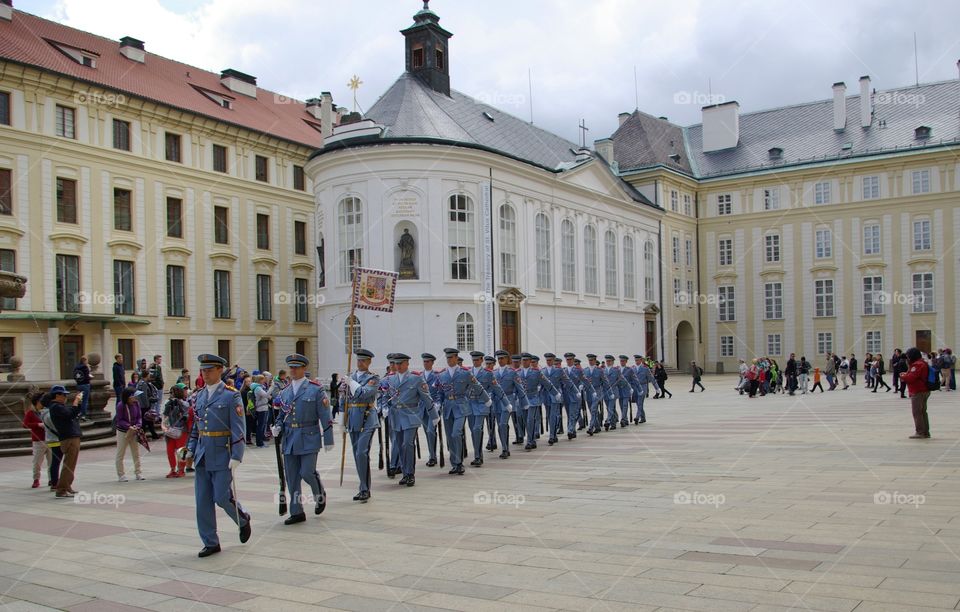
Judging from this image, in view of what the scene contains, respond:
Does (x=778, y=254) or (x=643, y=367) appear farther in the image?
(x=778, y=254)

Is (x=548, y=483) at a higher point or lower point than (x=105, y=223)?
lower

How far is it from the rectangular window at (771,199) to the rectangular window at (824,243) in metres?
3.28

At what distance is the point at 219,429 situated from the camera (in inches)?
342

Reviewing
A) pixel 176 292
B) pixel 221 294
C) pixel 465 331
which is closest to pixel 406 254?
pixel 465 331

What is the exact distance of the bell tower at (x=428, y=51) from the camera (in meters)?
44.1

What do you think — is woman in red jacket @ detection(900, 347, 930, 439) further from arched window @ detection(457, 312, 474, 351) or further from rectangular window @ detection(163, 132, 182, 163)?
rectangular window @ detection(163, 132, 182, 163)

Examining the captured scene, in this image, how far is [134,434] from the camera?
1430 cm

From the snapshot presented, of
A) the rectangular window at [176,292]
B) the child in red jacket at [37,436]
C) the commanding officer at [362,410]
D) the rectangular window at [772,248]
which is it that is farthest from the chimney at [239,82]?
the commanding officer at [362,410]

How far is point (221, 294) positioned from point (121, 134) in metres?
9.18

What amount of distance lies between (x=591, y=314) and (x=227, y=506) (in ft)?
132

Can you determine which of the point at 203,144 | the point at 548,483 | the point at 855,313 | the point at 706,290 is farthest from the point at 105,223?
the point at 855,313

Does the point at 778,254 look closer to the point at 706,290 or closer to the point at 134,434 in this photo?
the point at 706,290

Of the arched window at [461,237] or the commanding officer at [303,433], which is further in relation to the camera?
the arched window at [461,237]

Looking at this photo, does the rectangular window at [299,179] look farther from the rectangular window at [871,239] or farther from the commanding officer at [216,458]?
the commanding officer at [216,458]
